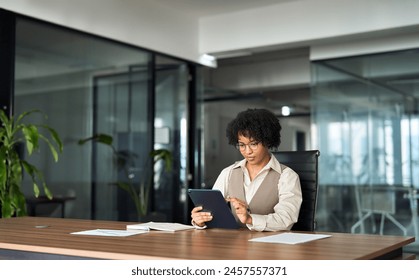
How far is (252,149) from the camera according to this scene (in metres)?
3.35

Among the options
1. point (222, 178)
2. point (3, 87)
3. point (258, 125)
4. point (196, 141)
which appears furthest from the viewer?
point (196, 141)

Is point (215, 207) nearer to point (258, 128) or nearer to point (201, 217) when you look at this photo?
point (201, 217)

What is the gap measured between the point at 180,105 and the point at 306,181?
4.39m

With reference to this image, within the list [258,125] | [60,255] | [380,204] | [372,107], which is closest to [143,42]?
[372,107]

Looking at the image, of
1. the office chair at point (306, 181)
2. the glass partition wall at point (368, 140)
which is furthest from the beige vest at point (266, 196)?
the glass partition wall at point (368, 140)

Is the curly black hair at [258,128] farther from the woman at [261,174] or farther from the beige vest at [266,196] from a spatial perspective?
the beige vest at [266,196]

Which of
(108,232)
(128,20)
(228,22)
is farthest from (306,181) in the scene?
(228,22)

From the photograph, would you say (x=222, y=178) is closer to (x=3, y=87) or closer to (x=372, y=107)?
(x=3, y=87)

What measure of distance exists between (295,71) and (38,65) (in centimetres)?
504

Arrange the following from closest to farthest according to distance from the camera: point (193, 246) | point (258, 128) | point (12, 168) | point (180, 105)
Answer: point (193, 246) → point (258, 128) → point (12, 168) → point (180, 105)

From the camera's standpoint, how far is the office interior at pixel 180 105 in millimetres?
5633

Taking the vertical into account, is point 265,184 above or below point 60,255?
above

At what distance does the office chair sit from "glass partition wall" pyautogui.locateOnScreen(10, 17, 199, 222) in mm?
2820

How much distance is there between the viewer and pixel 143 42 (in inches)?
270
